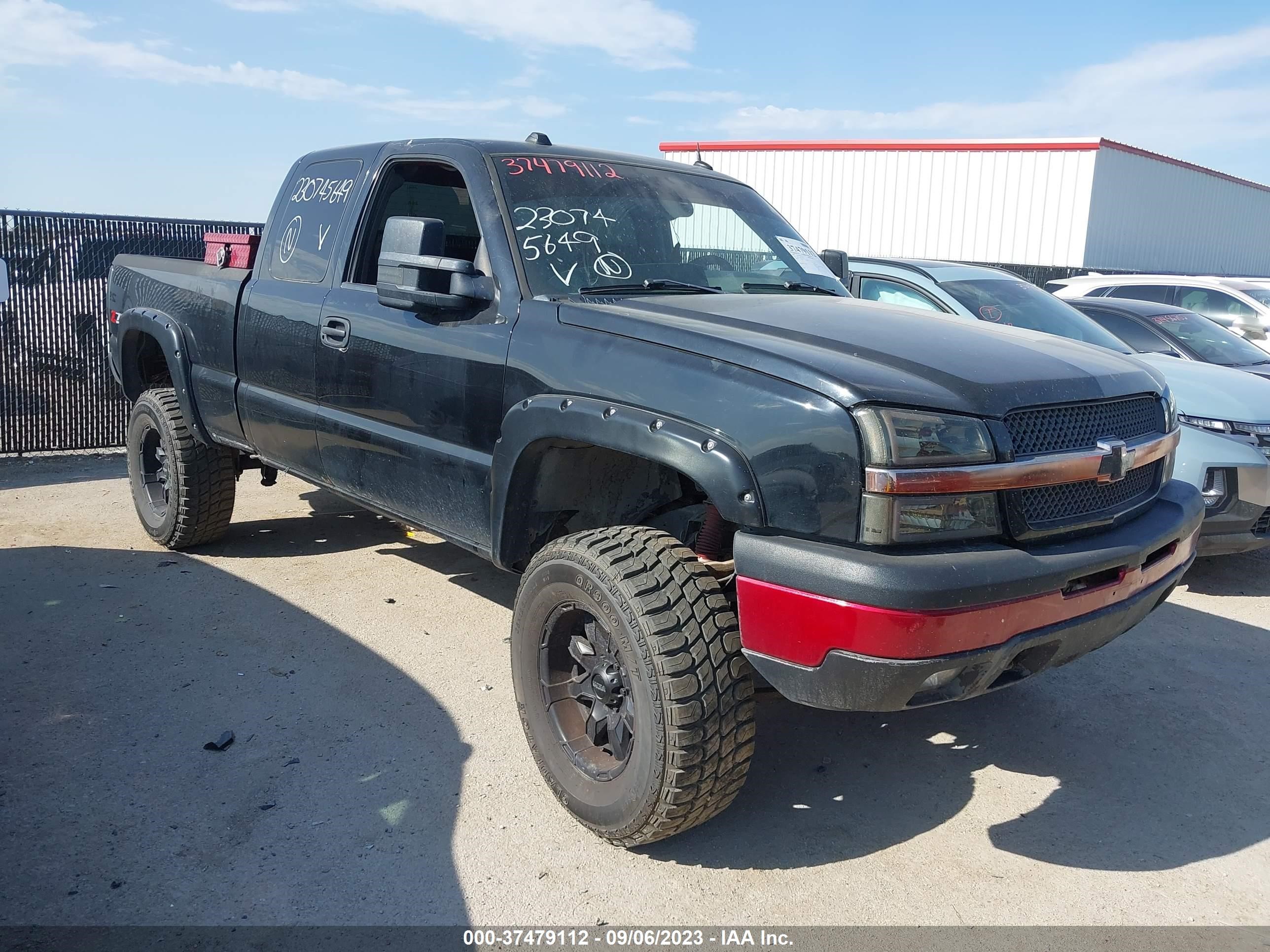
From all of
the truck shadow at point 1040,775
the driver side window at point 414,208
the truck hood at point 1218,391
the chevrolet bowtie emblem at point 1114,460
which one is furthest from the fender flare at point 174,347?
the truck hood at point 1218,391

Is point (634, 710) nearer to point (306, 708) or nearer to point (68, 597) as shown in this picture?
point (306, 708)

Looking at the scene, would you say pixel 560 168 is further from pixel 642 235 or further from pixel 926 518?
pixel 926 518

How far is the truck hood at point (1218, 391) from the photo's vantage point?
563 centimetres

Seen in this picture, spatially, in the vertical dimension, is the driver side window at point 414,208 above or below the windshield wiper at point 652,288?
above

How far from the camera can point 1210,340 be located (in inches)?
279

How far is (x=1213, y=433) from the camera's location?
555cm

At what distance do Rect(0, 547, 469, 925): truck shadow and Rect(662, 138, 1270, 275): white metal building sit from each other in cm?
1858

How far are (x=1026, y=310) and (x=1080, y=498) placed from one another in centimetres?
418

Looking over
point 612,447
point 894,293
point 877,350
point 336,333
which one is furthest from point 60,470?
point 877,350

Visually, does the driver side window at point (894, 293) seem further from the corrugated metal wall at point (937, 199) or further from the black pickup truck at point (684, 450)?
the corrugated metal wall at point (937, 199)

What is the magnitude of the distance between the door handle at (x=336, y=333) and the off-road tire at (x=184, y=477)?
1581 millimetres

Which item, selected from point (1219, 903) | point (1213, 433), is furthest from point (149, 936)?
point (1213, 433)

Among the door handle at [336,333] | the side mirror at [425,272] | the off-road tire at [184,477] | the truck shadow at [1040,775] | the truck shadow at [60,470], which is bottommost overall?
the truck shadow at [60,470]

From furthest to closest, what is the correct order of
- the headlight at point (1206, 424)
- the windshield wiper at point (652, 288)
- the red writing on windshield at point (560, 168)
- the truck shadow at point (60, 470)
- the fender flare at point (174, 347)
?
1. the truck shadow at point (60, 470)
2. the headlight at point (1206, 424)
3. the fender flare at point (174, 347)
4. the red writing on windshield at point (560, 168)
5. the windshield wiper at point (652, 288)
